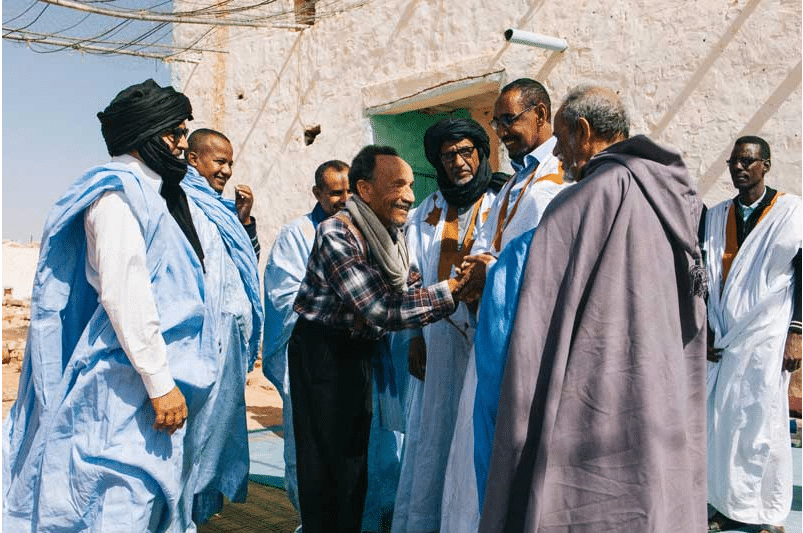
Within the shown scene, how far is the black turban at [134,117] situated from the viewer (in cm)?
264

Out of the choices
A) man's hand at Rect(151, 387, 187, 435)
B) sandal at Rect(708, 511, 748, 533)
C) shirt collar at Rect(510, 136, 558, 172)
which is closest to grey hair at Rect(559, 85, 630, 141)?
shirt collar at Rect(510, 136, 558, 172)

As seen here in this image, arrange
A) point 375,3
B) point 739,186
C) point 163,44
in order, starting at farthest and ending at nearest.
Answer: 1. point 163,44
2. point 375,3
3. point 739,186

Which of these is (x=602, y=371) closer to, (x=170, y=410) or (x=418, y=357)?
(x=170, y=410)

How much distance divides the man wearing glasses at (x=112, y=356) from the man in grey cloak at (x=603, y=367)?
3.82 feet

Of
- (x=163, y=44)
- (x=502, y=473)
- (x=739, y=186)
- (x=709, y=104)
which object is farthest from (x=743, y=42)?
(x=163, y=44)

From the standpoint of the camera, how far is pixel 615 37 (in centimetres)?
575

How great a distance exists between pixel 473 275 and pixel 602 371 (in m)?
0.73

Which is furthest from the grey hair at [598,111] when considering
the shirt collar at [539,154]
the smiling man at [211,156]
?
the smiling man at [211,156]

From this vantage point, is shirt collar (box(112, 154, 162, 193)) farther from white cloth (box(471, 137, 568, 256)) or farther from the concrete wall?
the concrete wall

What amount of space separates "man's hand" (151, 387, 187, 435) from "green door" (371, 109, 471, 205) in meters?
5.74

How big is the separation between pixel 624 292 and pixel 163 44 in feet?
29.1

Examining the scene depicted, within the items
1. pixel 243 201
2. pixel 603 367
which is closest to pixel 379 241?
pixel 603 367

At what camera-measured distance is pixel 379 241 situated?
2838mm

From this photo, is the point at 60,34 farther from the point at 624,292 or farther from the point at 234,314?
the point at 624,292
